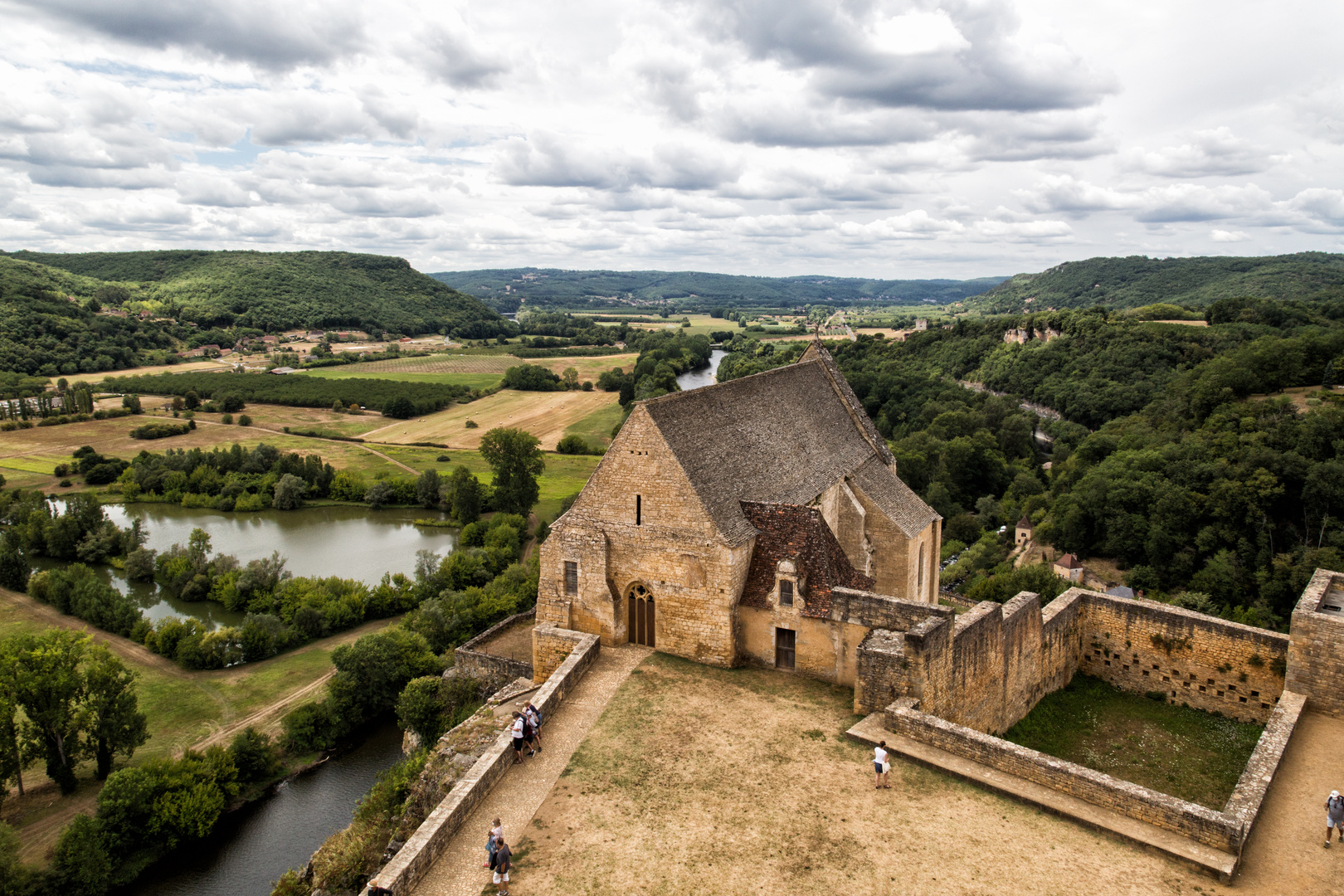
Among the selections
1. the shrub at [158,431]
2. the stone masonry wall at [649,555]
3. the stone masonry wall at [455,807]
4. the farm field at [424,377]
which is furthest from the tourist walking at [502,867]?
the farm field at [424,377]

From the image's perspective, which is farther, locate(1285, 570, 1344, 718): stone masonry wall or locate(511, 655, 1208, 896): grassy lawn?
locate(1285, 570, 1344, 718): stone masonry wall

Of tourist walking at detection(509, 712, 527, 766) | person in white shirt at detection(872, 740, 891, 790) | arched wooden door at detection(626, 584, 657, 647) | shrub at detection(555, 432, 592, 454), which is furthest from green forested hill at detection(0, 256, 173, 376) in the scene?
person in white shirt at detection(872, 740, 891, 790)

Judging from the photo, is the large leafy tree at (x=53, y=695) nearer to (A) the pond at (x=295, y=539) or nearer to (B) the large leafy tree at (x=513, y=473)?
(A) the pond at (x=295, y=539)

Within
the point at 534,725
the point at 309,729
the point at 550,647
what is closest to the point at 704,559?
the point at 550,647

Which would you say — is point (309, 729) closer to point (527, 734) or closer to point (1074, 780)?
point (527, 734)

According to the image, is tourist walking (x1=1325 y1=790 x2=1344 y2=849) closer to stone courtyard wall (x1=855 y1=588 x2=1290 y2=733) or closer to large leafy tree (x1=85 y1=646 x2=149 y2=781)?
stone courtyard wall (x1=855 y1=588 x2=1290 y2=733)

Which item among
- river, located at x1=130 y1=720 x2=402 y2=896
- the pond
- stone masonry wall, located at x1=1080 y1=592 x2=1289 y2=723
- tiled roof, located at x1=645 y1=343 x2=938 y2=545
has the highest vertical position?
tiled roof, located at x1=645 y1=343 x2=938 y2=545
